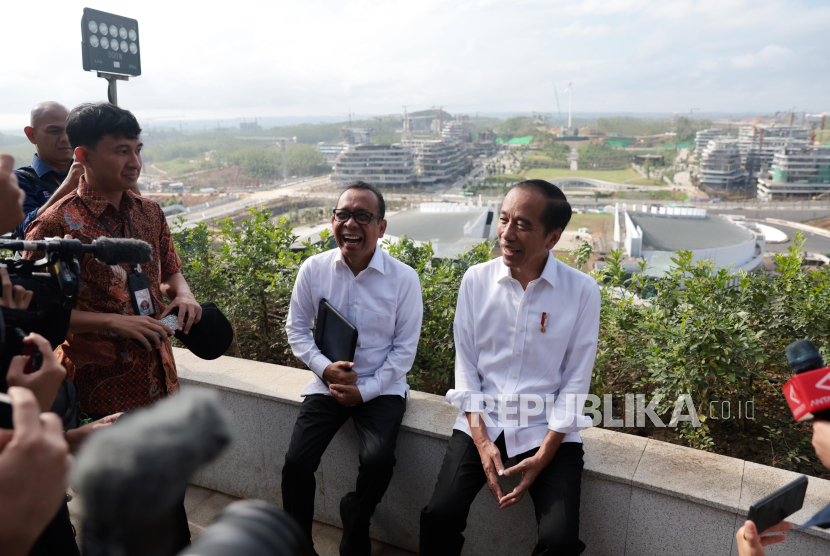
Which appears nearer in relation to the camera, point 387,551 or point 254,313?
point 387,551

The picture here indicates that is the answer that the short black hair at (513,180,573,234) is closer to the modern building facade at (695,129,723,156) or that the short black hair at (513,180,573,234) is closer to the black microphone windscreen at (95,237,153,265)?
the black microphone windscreen at (95,237,153,265)

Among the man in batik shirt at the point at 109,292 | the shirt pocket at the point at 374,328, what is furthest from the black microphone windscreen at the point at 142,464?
the shirt pocket at the point at 374,328

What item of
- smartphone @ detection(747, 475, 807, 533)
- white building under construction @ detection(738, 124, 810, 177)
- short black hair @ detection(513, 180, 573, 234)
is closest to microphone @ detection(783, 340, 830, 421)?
smartphone @ detection(747, 475, 807, 533)

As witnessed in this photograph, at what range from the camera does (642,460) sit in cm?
205

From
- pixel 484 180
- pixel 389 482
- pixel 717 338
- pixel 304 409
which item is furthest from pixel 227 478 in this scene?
pixel 484 180

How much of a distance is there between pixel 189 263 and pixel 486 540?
2820 millimetres

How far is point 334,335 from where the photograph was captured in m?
2.46

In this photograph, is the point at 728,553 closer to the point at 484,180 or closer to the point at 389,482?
the point at 389,482

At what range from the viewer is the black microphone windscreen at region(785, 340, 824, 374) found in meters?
1.17

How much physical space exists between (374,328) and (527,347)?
697mm

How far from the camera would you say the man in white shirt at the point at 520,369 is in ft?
6.56

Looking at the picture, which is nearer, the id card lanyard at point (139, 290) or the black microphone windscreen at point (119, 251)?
the black microphone windscreen at point (119, 251)

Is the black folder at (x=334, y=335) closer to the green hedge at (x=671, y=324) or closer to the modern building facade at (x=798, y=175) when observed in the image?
the green hedge at (x=671, y=324)

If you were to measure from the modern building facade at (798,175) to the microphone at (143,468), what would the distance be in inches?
4066
